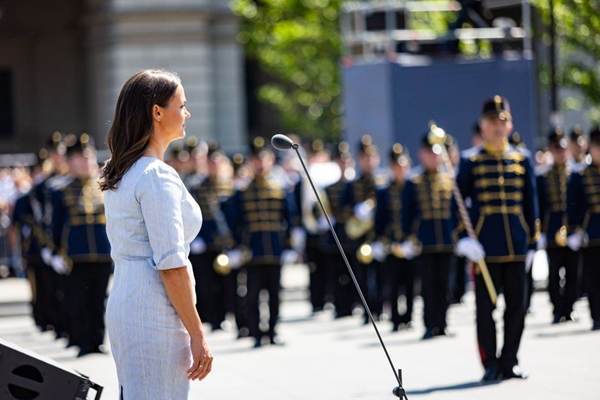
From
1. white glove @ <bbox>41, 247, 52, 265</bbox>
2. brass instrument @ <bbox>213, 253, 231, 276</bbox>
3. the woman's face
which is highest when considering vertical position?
the woman's face

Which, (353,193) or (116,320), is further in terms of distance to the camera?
(353,193)

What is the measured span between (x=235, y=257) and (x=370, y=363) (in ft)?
11.9

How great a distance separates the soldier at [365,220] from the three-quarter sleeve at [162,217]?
10744mm

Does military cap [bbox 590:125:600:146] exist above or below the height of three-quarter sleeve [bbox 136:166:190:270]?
above

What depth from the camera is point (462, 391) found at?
33.5 feet

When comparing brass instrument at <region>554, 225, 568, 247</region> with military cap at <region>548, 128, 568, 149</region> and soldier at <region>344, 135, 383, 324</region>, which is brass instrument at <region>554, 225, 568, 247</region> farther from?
soldier at <region>344, 135, 383, 324</region>

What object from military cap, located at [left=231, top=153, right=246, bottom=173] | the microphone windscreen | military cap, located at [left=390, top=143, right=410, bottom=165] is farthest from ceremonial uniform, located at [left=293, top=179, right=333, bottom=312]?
the microphone windscreen

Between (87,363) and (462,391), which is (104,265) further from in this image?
(462,391)

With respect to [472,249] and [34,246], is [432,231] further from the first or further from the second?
[34,246]

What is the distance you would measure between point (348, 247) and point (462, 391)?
6.89 metres

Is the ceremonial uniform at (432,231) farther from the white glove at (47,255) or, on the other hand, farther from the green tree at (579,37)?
the green tree at (579,37)

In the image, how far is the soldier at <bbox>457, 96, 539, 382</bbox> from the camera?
10727 millimetres

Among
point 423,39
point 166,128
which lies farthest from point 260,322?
point 166,128

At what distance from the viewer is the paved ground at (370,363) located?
10.4m
